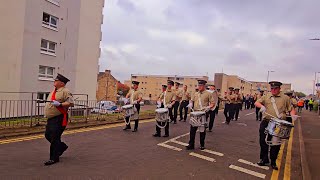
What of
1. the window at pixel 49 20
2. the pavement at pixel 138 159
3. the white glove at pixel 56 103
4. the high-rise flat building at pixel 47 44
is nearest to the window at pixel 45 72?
the high-rise flat building at pixel 47 44

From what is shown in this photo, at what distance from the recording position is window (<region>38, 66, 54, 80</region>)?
108 feet

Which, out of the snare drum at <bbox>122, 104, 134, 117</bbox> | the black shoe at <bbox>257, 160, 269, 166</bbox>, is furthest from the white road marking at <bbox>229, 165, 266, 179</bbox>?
the snare drum at <bbox>122, 104, 134, 117</bbox>

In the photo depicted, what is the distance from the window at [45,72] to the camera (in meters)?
33.0

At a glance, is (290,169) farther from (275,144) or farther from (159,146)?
(159,146)

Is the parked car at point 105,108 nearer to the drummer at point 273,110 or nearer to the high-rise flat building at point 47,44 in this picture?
the drummer at point 273,110

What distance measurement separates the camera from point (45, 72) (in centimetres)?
3366

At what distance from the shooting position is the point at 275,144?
7801mm

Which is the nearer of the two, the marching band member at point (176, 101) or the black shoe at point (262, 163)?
the black shoe at point (262, 163)

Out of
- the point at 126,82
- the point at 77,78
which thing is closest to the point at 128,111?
the point at 77,78

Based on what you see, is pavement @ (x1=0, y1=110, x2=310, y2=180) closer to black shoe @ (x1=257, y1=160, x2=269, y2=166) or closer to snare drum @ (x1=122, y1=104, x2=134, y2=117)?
black shoe @ (x1=257, y1=160, x2=269, y2=166)

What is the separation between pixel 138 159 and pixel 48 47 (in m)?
28.8

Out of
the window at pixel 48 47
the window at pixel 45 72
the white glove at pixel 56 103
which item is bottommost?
the white glove at pixel 56 103

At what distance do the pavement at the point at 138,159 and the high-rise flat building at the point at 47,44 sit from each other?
65.9ft

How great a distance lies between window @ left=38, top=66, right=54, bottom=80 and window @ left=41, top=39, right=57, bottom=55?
158 centimetres
